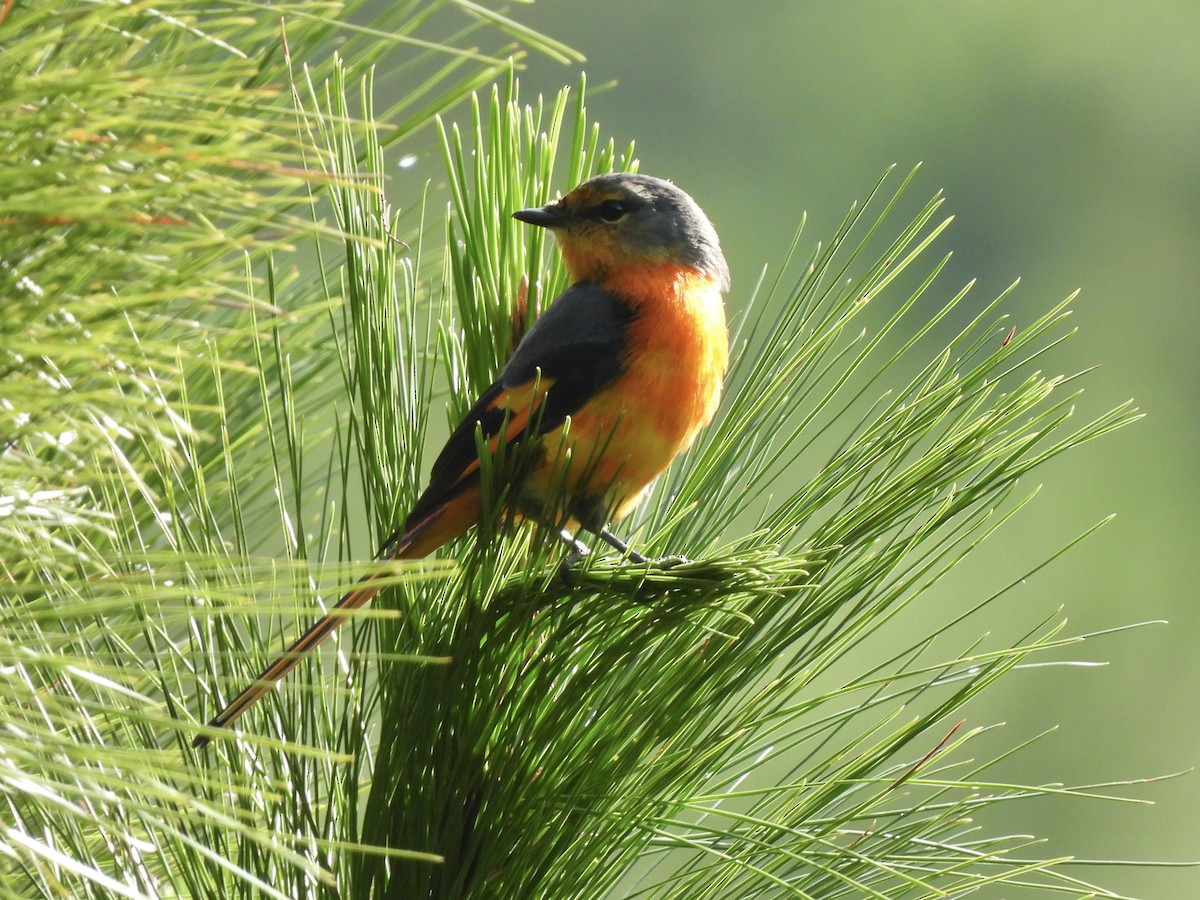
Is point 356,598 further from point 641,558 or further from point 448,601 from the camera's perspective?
point 641,558

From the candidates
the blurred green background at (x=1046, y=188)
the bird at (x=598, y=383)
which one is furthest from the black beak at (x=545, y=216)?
the blurred green background at (x=1046, y=188)

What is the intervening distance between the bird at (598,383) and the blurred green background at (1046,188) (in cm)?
732

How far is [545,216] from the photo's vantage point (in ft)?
3.92

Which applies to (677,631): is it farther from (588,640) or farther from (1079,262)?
(1079,262)

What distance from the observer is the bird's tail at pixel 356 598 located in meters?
0.79

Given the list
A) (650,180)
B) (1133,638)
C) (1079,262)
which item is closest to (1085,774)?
(1133,638)

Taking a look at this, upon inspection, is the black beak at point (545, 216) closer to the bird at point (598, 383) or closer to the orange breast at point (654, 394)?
the bird at point (598, 383)

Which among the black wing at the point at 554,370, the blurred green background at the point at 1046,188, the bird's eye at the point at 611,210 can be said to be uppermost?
the bird's eye at the point at 611,210

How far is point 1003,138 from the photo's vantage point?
11.4 m

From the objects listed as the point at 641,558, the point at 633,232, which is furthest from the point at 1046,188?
the point at 641,558

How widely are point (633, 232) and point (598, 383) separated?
15.1 inches

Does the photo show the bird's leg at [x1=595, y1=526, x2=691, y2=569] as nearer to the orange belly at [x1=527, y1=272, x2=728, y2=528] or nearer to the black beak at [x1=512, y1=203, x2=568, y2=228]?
the orange belly at [x1=527, y1=272, x2=728, y2=528]

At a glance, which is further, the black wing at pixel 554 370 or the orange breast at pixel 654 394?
the orange breast at pixel 654 394

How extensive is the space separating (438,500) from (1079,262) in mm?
10940
